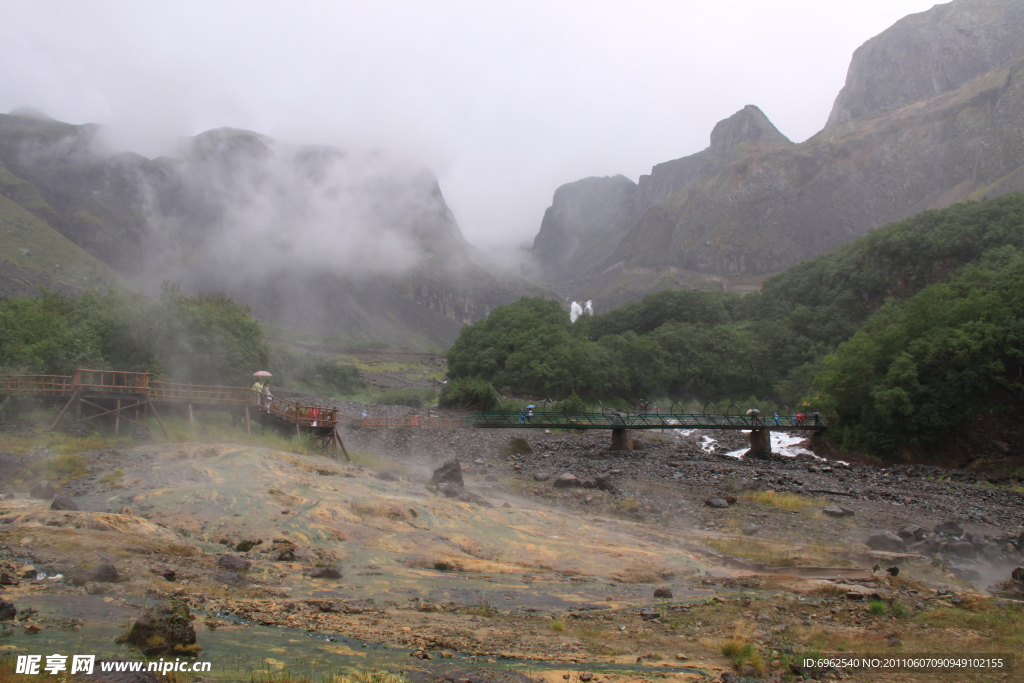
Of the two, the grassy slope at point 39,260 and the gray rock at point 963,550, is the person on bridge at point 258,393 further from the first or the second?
the grassy slope at point 39,260

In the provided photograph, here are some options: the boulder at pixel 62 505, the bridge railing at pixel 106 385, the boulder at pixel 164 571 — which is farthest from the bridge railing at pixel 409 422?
the boulder at pixel 164 571

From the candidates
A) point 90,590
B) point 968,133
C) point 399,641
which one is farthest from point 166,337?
point 968,133

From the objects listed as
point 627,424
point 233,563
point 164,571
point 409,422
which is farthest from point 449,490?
point 627,424

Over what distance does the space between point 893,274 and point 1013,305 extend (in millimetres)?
48186

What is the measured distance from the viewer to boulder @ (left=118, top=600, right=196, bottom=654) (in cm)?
755

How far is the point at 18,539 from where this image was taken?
11758 millimetres

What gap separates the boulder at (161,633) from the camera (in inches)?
297

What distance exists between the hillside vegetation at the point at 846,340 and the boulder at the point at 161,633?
133 ft

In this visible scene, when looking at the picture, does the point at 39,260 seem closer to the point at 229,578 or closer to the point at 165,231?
the point at 165,231

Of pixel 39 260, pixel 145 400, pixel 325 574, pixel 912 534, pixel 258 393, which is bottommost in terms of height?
pixel 912 534

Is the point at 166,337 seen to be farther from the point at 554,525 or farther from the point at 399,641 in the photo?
the point at 399,641

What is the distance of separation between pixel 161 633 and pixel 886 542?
18537 millimetres

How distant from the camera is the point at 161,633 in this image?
304 inches

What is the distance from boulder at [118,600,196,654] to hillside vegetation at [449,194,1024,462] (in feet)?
133
